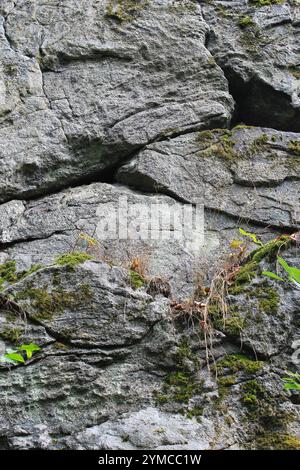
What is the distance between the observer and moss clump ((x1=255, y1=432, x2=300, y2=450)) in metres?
5.06

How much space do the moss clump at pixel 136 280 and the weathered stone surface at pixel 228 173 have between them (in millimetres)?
1590

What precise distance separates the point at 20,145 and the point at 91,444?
377 cm

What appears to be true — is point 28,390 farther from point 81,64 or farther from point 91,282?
point 81,64

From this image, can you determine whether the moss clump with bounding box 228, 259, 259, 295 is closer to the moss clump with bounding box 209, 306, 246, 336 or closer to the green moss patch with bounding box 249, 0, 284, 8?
the moss clump with bounding box 209, 306, 246, 336

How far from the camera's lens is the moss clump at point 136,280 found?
5.96m

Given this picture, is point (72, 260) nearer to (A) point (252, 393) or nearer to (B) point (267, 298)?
(B) point (267, 298)

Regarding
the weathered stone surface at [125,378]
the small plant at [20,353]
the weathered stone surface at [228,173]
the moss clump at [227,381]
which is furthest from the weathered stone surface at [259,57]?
the small plant at [20,353]

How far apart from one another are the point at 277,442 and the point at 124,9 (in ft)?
19.4

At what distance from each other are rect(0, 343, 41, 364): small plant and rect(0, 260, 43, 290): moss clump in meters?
0.78

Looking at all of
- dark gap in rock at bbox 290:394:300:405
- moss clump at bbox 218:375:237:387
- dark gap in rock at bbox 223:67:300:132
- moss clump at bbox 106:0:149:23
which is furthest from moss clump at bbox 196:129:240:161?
dark gap in rock at bbox 290:394:300:405

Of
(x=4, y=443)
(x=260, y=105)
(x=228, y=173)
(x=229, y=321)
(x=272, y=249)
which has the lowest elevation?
(x=4, y=443)

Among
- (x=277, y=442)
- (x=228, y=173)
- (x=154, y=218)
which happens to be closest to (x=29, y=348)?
(x=277, y=442)

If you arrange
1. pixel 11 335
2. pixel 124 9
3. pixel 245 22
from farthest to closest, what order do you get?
pixel 245 22
pixel 124 9
pixel 11 335

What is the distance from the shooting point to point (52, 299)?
5.64 meters
